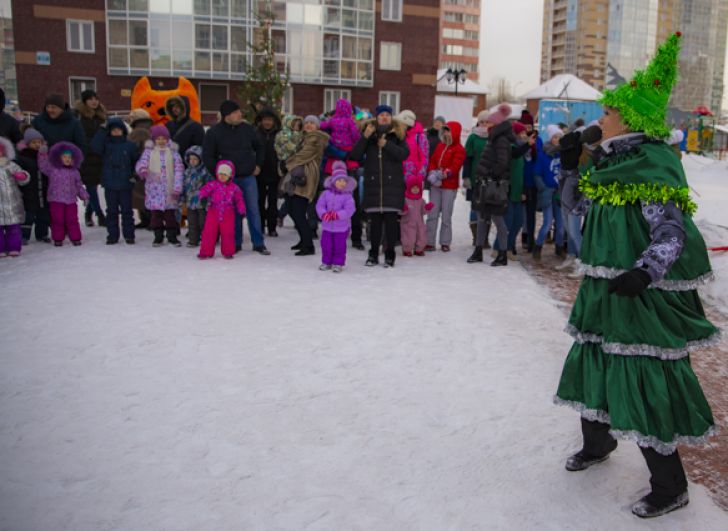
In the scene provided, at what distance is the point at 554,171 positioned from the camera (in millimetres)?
9055

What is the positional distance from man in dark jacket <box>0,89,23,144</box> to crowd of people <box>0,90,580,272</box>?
0.08 ft

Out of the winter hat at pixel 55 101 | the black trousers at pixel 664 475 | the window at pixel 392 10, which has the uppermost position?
the window at pixel 392 10

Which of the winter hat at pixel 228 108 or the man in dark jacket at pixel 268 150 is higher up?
the winter hat at pixel 228 108

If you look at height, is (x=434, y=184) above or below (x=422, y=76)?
below

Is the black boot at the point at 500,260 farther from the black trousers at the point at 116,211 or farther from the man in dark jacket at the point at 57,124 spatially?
the man in dark jacket at the point at 57,124

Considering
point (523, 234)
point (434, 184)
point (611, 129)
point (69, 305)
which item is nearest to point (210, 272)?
point (69, 305)

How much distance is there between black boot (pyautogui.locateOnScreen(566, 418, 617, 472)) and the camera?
3416 mm

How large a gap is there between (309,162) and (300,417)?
17.8ft

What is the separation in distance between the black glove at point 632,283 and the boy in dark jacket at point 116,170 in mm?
7889

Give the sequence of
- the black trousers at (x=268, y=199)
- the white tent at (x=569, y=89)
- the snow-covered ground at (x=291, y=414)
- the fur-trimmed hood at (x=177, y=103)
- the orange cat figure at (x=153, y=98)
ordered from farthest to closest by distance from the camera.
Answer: the white tent at (x=569, y=89)
the orange cat figure at (x=153, y=98)
the black trousers at (x=268, y=199)
the fur-trimmed hood at (x=177, y=103)
the snow-covered ground at (x=291, y=414)

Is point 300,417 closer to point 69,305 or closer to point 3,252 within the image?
point 69,305

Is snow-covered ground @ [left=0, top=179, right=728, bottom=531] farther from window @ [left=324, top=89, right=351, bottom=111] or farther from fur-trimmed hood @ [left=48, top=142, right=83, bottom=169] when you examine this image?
window @ [left=324, top=89, right=351, bottom=111]

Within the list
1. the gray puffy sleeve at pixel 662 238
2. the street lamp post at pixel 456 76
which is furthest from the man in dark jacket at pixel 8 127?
the street lamp post at pixel 456 76

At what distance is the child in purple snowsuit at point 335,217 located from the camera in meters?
8.14
